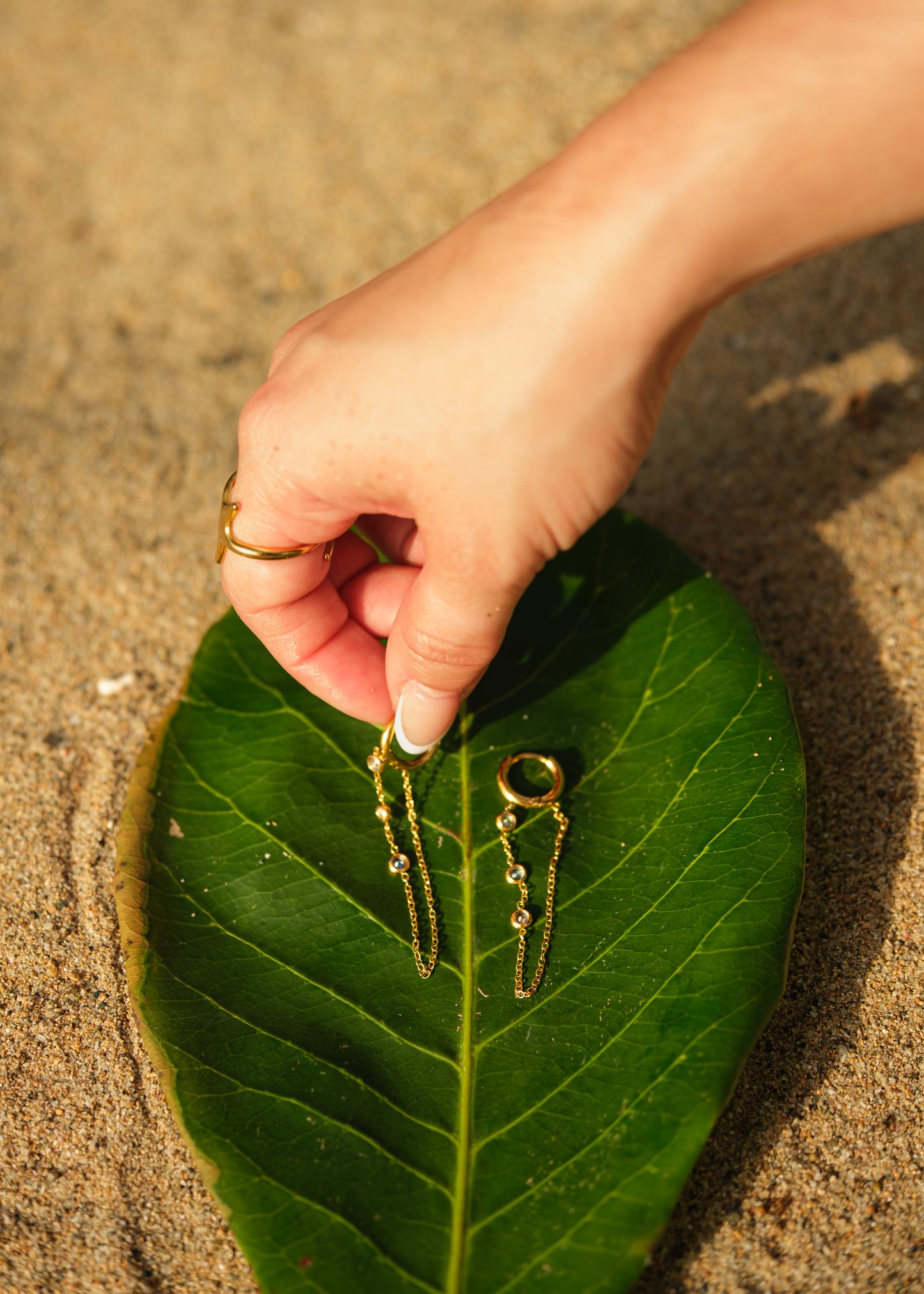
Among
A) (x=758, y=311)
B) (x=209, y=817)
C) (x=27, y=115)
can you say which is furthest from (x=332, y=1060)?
(x=27, y=115)

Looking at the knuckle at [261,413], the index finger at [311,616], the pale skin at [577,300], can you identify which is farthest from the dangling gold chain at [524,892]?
the knuckle at [261,413]

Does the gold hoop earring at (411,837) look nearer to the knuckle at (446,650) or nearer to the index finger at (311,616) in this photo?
the index finger at (311,616)

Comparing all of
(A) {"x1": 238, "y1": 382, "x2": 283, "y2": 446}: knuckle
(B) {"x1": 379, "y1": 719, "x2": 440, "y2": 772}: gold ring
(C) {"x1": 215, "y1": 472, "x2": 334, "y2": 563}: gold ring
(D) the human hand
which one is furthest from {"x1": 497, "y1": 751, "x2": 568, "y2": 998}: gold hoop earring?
(A) {"x1": 238, "y1": 382, "x2": 283, "y2": 446}: knuckle

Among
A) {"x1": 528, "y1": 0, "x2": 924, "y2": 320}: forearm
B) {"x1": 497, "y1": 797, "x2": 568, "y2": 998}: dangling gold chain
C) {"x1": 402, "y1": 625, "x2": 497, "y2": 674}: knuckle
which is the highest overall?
{"x1": 528, "y1": 0, "x2": 924, "y2": 320}: forearm

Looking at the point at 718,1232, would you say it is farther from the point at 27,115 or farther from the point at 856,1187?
the point at 27,115

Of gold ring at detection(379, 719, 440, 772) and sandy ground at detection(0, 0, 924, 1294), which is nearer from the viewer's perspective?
sandy ground at detection(0, 0, 924, 1294)

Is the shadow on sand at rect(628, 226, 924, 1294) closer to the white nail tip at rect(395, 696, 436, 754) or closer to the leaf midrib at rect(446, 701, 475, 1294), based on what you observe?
the leaf midrib at rect(446, 701, 475, 1294)

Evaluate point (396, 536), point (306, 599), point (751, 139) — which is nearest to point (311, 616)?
point (306, 599)
